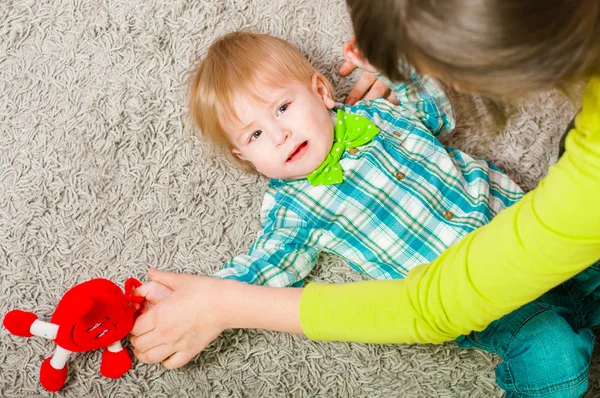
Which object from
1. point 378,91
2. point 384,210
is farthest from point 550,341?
point 378,91

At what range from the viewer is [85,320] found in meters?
1.00

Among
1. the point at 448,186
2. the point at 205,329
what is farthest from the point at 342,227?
the point at 205,329

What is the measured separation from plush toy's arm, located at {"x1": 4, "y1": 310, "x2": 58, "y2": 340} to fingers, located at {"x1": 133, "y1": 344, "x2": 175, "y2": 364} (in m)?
0.16

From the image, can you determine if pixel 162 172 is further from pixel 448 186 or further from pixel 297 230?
pixel 448 186

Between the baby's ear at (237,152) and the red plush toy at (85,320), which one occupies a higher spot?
the baby's ear at (237,152)

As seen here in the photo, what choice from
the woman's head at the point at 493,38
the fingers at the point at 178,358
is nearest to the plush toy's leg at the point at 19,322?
the fingers at the point at 178,358

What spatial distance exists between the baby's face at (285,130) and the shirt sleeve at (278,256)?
0.11 metres

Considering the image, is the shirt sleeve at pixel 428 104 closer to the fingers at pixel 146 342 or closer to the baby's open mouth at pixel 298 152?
the baby's open mouth at pixel 298 152

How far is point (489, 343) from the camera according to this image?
106 centimetres

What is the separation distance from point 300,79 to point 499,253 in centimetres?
59

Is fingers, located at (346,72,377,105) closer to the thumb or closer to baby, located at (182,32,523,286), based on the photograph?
baby, located at (182,32,523,286)

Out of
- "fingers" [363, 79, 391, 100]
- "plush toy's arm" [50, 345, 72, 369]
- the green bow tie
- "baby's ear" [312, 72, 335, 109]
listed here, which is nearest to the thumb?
"plush toy's arm" [50, 345, 72, 369]

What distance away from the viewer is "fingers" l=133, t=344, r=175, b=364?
1032mm

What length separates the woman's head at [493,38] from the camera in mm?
580
